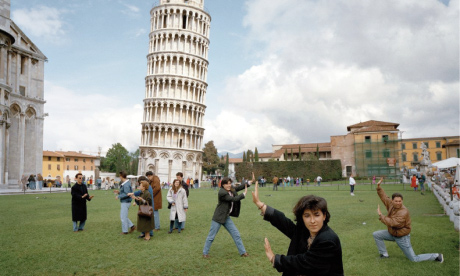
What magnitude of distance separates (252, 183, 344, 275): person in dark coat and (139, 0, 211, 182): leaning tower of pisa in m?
59.8

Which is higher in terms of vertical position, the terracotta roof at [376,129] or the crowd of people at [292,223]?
the terracotta roof at [376,129]

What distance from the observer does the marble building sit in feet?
125

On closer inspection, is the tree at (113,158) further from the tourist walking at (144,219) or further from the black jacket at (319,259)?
the black jacket at (319,259)

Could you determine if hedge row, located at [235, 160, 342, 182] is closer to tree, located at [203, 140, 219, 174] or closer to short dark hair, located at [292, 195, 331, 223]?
tree, located at [203, 140, 219, 174]

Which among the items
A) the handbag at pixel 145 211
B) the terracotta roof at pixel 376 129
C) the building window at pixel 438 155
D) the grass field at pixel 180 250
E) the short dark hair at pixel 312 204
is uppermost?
the terracotta roof at pixel 376 129

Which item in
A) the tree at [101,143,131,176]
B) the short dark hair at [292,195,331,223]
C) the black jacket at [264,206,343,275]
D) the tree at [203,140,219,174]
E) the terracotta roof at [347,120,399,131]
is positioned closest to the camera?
the black jacket at [264,206,343,275]

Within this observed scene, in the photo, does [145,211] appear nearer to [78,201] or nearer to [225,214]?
[78,201]

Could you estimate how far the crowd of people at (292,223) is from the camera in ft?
9.57

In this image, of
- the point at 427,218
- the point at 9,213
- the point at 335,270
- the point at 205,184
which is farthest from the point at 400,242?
the point at 205,184

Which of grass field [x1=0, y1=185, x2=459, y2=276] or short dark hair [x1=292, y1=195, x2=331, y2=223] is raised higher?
short dark hair [x1=292, y1=195, x2=331, y2=223]

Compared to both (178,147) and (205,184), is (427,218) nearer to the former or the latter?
(205,184)

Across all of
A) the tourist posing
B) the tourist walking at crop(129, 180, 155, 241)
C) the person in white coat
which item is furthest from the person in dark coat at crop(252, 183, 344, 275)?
the person in white coat

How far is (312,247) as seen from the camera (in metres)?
2.91

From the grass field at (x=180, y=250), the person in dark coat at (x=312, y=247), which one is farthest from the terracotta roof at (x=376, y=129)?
the person in dark coat at (x=312, y=247)
